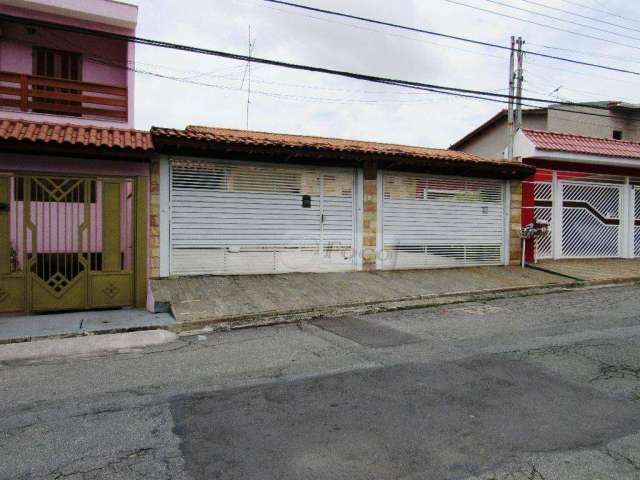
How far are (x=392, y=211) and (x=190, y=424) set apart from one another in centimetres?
875

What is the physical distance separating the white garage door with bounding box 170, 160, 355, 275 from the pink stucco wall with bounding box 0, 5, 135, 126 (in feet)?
13.5

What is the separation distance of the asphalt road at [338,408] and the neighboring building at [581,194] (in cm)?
795

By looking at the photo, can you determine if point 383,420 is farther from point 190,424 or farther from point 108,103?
point 108,103

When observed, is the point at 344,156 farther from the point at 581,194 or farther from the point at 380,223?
the point at 581,194

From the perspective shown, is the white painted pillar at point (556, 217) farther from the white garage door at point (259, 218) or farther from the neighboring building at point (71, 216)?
the neighboring building at point (71, 216)

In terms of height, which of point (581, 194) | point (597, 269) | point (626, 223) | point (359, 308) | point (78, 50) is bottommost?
point (359, 308)

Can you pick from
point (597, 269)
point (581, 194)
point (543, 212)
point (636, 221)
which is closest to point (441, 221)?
point (543, 212)

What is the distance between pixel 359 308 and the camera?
27.8 ft

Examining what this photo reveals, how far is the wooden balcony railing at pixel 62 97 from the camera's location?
11.2 metres

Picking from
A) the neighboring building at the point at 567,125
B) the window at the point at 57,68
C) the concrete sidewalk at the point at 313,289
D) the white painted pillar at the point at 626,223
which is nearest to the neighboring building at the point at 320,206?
the concrete sidewalk at the point at 313,289

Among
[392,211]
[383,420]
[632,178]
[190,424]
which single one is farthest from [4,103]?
[632,178]

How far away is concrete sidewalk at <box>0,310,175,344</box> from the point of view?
21.9 ft

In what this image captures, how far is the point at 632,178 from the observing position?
14969 millimetres

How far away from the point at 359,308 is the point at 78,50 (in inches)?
420
